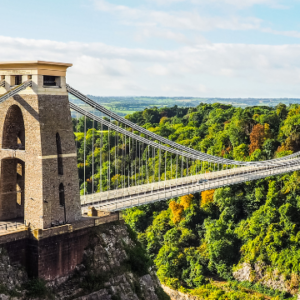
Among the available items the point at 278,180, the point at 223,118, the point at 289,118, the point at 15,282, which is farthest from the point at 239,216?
the point at 15,282

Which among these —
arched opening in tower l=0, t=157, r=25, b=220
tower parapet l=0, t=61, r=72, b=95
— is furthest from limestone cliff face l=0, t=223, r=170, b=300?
tower parapet l=0, t=61, r=72, b=95

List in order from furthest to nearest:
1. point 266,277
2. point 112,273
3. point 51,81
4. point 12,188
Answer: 1. point 266,277
2. point 12,188
3. point 112,273
4. point 51,81

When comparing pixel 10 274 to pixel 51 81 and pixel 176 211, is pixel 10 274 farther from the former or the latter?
pixel 176 211

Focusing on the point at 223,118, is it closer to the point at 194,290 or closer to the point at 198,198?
the point at 198,198

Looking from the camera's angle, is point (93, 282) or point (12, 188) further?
point (12, 188)

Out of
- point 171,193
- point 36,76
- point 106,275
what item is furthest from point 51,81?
point 171,193

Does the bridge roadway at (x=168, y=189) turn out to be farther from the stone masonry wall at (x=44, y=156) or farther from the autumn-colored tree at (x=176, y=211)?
the autumn-colored tree at (x=176, y=211)

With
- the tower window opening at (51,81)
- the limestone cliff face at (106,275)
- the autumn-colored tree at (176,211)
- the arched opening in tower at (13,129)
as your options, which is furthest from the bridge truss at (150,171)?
the autumn-colored tree at (176,211)
